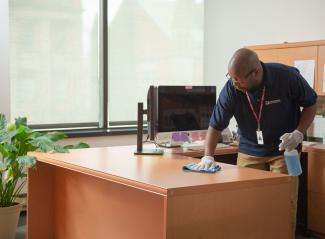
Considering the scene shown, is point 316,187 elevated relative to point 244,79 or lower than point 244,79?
lower

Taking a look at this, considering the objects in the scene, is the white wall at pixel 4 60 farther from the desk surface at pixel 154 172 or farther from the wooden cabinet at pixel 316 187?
the wooden cabinet at pixel 316 187

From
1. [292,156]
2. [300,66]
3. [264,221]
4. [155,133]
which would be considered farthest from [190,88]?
[264,221]

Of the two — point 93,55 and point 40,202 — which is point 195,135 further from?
point 93,55

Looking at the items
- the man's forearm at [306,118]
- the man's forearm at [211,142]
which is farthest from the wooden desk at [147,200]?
the man's forearm at [306,118]

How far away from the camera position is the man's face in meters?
2.65

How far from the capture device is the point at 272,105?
9.30 ft

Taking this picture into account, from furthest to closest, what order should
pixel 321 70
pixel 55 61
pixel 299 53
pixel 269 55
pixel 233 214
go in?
pixel 55 61 → pixel 269 55 → pixel 299 53 → pixel 321 70 → pixel 233 214

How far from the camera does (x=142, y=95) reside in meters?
5.48

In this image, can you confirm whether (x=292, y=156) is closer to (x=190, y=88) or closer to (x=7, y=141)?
(x=190, y=88)

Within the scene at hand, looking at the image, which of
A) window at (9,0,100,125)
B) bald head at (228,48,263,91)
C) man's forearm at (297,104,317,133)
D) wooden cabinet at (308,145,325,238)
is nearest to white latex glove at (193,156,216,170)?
bald head at (228,48,263,91)

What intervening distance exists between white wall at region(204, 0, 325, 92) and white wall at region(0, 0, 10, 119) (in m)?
2.23

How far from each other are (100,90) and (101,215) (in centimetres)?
245

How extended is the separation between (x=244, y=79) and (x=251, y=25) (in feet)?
8.30

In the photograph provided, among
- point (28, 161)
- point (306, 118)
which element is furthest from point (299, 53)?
point (28, 161)
